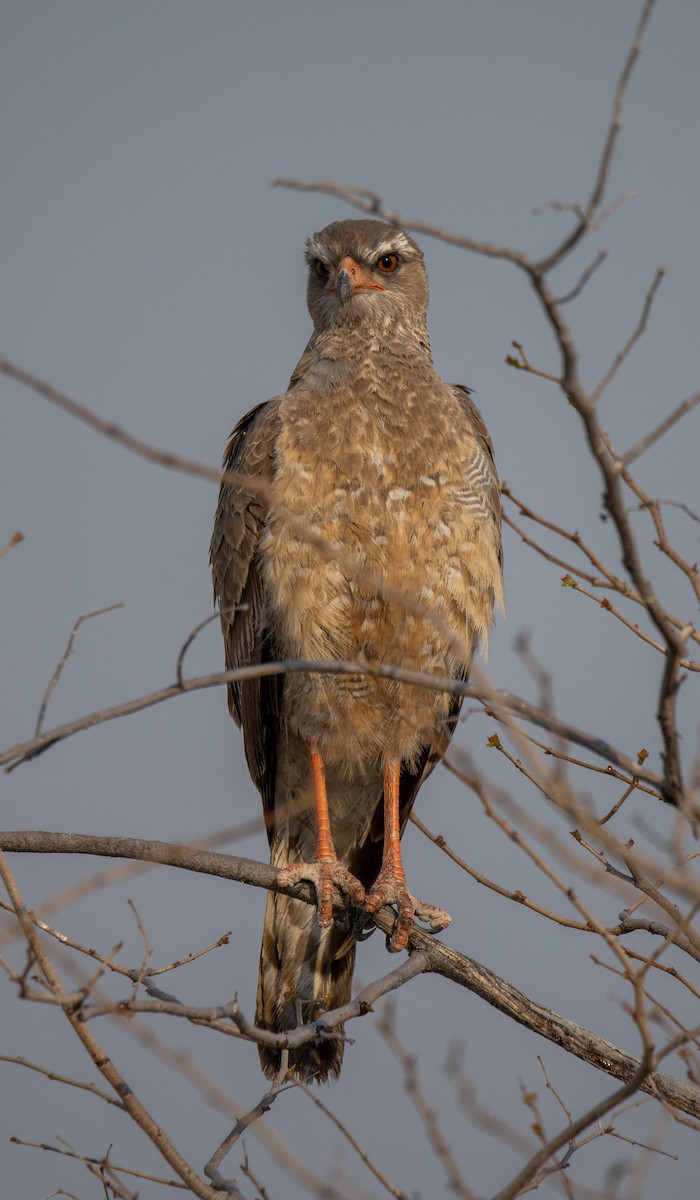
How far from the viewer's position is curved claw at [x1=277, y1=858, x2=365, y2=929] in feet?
14.3

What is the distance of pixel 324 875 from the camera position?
173 inches

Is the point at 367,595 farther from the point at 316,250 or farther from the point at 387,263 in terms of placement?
the point at 316,250

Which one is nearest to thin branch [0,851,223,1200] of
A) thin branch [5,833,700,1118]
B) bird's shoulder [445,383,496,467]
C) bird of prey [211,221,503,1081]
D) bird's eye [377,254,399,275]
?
thin branch [5,833,700,1118]

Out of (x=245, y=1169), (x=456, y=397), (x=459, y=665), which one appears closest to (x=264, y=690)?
(x=459, y=665)

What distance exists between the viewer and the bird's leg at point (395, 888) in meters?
4.25

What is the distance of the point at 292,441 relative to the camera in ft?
14.7

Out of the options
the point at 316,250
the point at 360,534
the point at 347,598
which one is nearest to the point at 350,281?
the point at 316,250

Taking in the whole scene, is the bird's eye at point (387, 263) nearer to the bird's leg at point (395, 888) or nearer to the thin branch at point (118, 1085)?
the bird's leg at point (395, 888)

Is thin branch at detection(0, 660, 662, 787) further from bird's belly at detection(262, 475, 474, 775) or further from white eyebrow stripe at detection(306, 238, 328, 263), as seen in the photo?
white eyebrow stripe at detection(306, 238, 328, 263)

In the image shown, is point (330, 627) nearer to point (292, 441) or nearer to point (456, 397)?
point (292, 441)

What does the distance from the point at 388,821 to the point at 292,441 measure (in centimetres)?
155

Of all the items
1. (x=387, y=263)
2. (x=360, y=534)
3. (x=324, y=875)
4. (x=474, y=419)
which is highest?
(x=387, y=263)

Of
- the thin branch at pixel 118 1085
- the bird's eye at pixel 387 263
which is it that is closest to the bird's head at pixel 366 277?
the bird's eye at pixel 387 263

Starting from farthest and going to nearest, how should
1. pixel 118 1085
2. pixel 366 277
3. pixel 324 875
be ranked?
pixel 366 277, pixel 324 875, pixel 118 1085
